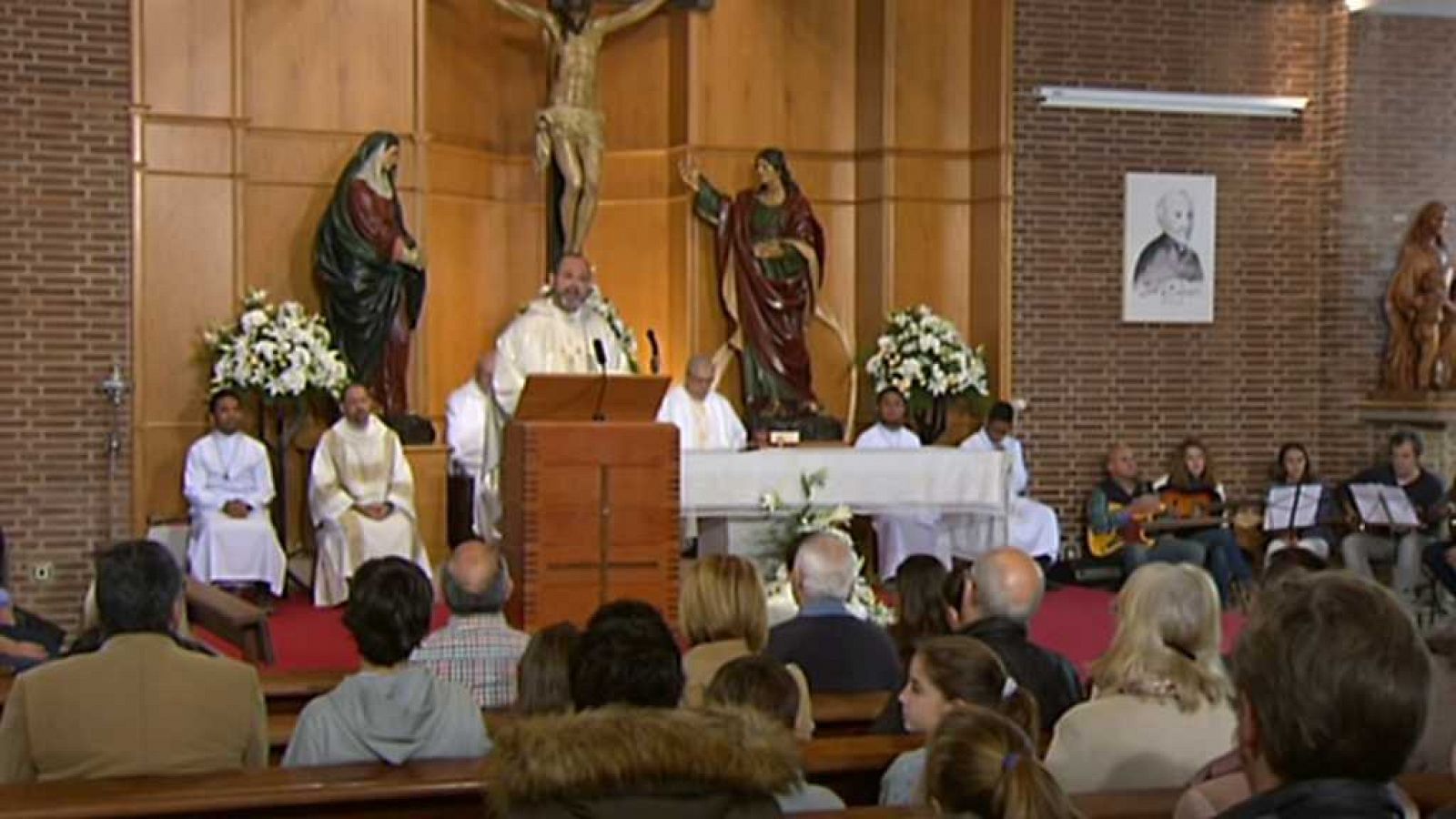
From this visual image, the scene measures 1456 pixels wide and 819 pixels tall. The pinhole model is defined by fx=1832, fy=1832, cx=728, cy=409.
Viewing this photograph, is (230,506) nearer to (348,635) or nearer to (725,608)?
(348,635)

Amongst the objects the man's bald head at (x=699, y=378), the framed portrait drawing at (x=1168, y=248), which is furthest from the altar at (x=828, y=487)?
the framed portrait drawing at (x=1168, y=248)

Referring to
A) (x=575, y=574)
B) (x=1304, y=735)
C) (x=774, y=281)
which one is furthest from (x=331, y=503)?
(x=1304, y=735)

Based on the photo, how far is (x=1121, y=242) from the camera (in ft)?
43.8

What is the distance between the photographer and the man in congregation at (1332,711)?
1.90 meters

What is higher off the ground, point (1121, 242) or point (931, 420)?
point (1121, 242)

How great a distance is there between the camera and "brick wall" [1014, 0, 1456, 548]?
43.3 feet

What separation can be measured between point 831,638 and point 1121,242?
8.51 m

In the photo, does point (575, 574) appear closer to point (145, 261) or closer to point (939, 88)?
point (145, 261)

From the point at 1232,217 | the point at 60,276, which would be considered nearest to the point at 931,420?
the point at 1232,217

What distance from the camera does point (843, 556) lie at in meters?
5.55

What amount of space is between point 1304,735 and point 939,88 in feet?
39.3

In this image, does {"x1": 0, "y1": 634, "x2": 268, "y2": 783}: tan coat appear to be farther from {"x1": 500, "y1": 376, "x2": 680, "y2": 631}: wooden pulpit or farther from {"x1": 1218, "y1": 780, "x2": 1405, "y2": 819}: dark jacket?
{"x1": 500, "y1": 376, "x2": 680, "y2": 631}: wooden pulpit

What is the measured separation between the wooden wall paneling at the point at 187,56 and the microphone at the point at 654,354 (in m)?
3.10

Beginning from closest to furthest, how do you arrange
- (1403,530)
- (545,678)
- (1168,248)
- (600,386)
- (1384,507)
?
(545,678) < (600,386) < (1384,507) < (1403,530) < (1168,248)
